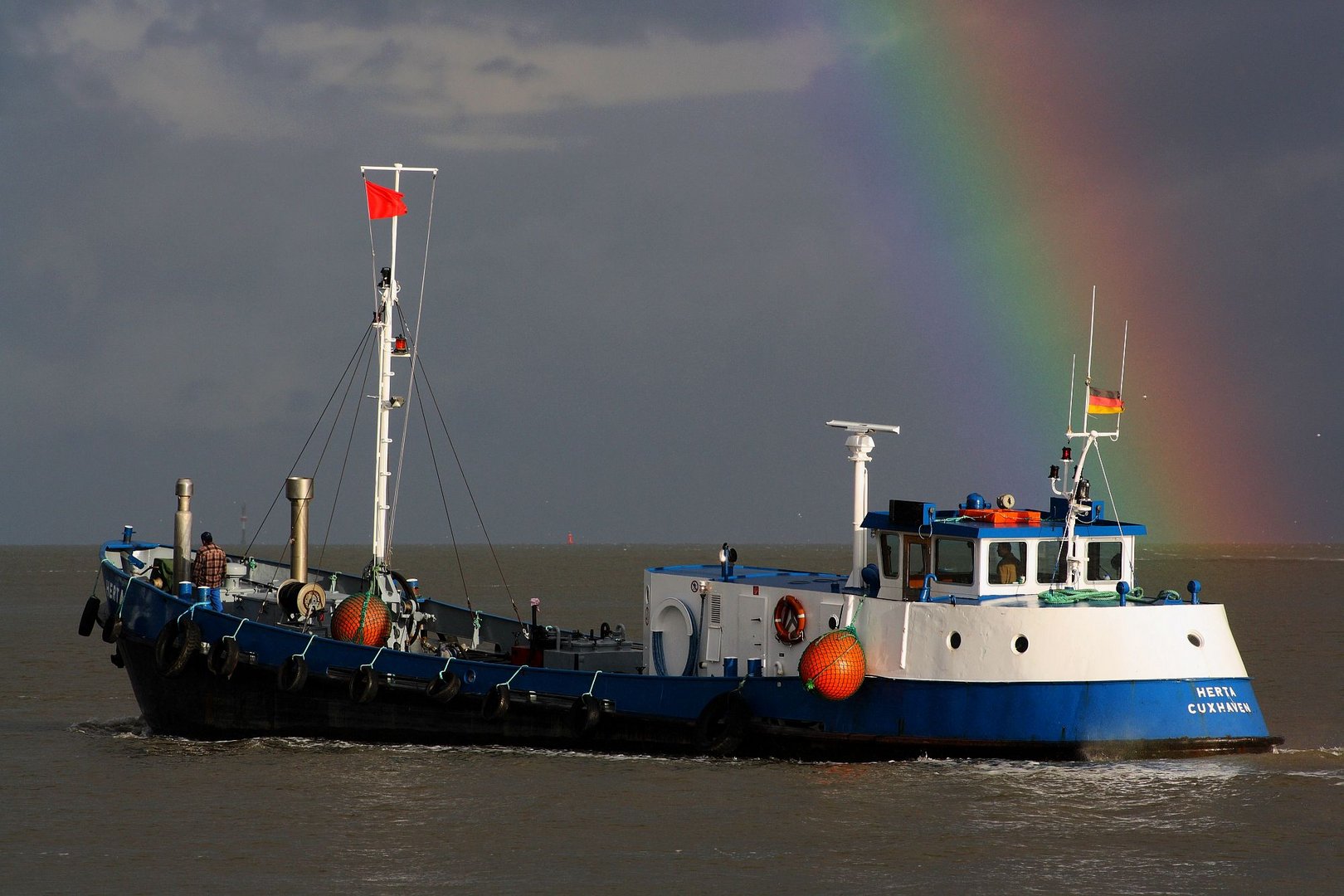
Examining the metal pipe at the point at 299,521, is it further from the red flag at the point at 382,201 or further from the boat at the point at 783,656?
the red flag at the point at 382,201

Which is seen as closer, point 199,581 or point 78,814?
point 78,814

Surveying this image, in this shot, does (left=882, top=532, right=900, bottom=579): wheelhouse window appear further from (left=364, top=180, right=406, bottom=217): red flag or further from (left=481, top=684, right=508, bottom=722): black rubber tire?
(left=364, top=180, right=406, bottom=217): red flag

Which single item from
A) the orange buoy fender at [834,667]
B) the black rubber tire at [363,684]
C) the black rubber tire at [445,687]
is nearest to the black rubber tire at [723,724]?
the orange buoy fender at [834,667]

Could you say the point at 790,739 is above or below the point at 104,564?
below

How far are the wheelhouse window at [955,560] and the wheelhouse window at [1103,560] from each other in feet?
5.24

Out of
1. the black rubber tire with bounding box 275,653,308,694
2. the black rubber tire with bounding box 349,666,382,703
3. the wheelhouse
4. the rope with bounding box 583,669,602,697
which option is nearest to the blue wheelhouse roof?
the wheelhouse

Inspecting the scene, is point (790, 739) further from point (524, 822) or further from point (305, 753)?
point (305, 753)

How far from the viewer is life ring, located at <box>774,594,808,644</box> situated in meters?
19.4

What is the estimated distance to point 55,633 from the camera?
46.7 m

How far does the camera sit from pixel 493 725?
2067 centimetres

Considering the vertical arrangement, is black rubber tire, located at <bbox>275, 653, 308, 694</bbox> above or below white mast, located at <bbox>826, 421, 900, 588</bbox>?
below

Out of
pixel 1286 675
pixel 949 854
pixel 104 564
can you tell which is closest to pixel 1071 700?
pixel 949 854

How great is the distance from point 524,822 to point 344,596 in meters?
9.19

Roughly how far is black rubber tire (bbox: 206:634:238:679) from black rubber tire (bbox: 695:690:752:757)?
20.7 ft
